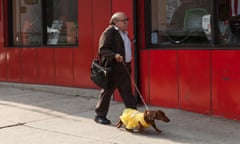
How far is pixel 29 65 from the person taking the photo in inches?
454

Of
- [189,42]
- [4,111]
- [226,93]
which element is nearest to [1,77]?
[4,111]

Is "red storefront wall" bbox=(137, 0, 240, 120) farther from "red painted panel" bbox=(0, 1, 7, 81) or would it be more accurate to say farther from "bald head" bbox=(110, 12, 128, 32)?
"red painted panel" bbox=(0, 1, 7, 81)

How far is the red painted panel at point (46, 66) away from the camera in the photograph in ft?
35.8

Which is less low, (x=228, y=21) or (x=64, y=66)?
(x=228, y=21)

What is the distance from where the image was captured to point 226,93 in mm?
7406

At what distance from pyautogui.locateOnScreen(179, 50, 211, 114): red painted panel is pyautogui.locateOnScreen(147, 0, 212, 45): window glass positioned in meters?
0.31

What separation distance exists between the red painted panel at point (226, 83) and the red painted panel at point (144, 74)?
1.49 m

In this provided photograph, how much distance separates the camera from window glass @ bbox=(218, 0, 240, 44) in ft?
25.1

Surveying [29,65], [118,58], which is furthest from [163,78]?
[29,65]

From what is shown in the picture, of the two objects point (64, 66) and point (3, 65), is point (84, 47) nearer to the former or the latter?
point (64, 66)

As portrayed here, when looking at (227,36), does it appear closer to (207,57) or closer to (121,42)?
(207,57)

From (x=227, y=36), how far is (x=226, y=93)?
38.4 inches

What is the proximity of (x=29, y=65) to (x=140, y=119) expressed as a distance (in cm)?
563

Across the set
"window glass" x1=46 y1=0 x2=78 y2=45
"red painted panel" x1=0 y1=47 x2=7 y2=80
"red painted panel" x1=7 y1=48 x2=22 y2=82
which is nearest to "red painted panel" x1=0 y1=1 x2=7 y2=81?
"red painted panel" x1=0 y1=47 x2=7 y2=80
